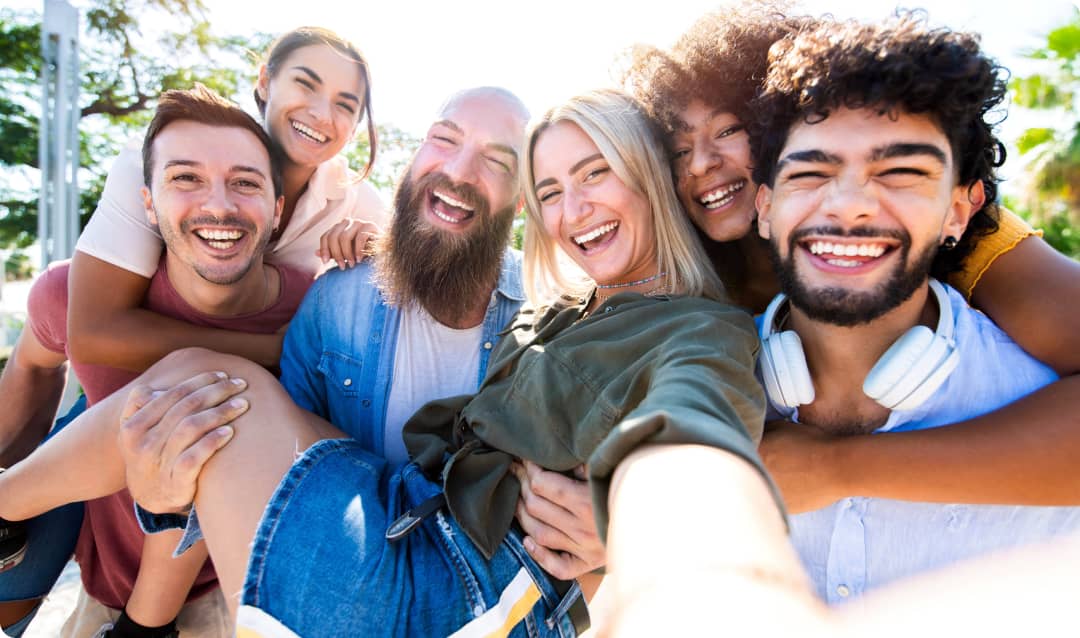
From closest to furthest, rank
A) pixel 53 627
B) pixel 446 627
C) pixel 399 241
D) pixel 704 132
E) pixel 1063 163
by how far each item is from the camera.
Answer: pixel 446 627 < pixel 704 132 < pixel 399 241 < pixel 53 627 < pixel 1063 163

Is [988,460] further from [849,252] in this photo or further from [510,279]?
[510,279]

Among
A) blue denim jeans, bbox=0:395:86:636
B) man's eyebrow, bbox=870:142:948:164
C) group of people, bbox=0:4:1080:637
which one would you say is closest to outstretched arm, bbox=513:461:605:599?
group of people, bbox=0:4:1080:637

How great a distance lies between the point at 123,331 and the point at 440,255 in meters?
1.28

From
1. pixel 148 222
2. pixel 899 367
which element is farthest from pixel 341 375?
pixel 899 367

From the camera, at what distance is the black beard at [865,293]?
1726 mm

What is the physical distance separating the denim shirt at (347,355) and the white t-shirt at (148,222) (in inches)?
23.5

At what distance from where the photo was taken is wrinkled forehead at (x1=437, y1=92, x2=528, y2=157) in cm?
287

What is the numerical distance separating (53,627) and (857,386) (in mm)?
4922

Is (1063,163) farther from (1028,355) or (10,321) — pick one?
(10,321)

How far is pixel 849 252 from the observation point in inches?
68.9

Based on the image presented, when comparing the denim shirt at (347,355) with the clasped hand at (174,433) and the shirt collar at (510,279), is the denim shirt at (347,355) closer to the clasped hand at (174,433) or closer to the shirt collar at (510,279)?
the shirt collar at (510,279)

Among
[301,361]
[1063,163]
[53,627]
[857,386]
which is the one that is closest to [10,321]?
[53,627]

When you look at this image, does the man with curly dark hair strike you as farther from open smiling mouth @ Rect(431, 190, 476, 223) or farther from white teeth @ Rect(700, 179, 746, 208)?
open smiling mouth @ Rect(431, 190, 476, 223)

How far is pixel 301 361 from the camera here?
2.64m
